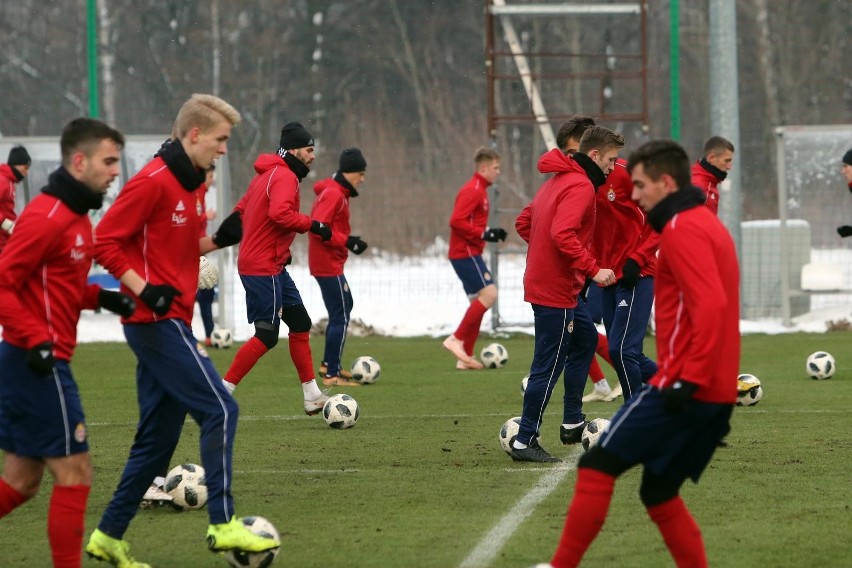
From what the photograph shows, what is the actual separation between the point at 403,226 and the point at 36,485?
Answer: 15.7 metres

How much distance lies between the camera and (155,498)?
7.12 meters

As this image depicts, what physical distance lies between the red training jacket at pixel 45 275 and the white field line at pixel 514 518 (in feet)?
6.25

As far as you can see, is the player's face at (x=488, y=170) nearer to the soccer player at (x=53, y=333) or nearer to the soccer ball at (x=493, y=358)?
the soccer ball at (x=493, y=358)

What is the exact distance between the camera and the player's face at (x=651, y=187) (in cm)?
517

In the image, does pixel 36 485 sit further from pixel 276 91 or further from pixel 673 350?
pixel 276 91

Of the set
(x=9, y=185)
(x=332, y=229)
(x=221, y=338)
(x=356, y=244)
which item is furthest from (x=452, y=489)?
(x=221, y=338)

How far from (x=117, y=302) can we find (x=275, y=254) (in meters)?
5.30

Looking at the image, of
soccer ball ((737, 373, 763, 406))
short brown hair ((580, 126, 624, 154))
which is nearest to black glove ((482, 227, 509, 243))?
soccer ball ((737, 373, 763, 406))

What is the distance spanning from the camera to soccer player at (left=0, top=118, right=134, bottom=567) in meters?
5.22

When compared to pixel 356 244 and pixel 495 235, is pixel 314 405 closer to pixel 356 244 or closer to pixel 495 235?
pixel 356 244

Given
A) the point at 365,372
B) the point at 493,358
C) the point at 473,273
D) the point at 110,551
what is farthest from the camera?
the point at 473,273

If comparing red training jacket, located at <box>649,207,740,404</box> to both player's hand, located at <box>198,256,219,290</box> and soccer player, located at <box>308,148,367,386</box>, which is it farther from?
soccer player, located at <box>308,148,367,386</box>

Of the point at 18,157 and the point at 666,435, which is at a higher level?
the point at 18,157

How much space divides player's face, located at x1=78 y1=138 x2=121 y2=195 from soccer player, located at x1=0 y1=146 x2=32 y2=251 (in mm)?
8159
